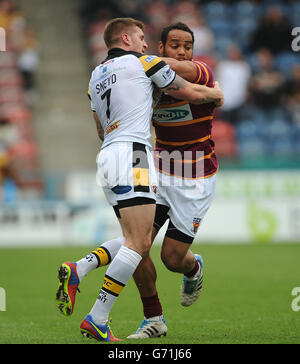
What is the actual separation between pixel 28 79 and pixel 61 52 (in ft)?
7.31

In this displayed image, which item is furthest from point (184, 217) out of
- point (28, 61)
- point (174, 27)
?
point (28, 61)

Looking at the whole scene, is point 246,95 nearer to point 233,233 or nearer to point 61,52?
point 233,233

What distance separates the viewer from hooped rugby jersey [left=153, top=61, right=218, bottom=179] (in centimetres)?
639

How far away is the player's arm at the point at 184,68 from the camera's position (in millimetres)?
6023

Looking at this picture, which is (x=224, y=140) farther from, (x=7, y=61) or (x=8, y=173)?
(x=7, y=61)

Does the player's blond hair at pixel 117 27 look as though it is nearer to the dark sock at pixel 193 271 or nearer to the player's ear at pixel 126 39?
the player's ear at pixel 126 39

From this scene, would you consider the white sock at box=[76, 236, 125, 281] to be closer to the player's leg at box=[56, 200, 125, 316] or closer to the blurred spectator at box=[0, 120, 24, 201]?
the player's leg at box=[56, 200, 125, 316]

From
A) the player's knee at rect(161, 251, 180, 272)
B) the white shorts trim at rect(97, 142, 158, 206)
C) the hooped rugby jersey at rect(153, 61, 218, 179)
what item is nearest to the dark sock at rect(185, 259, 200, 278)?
the player's knee at rect(161, 251, 180, 272)

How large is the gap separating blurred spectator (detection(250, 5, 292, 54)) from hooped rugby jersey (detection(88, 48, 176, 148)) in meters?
13.2

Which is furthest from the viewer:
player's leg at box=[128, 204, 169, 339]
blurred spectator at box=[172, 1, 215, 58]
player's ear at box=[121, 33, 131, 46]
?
blurred spectator at box=[172, 1, 215, 58]

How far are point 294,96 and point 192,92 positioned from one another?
12.4 m
